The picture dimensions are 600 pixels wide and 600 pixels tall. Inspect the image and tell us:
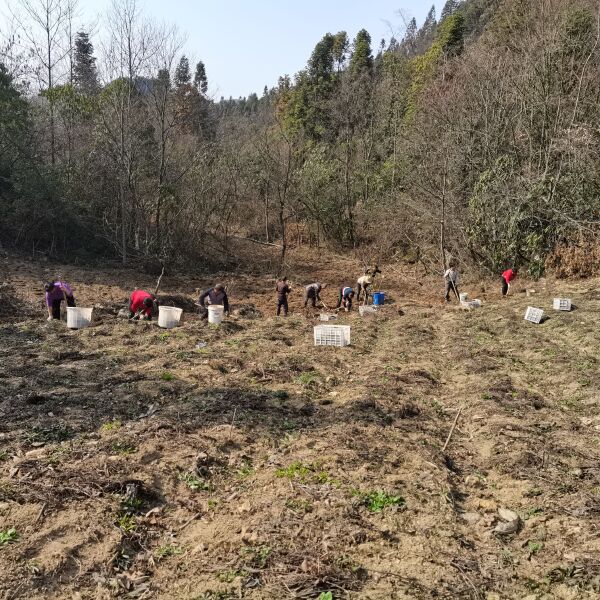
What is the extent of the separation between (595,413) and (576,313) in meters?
4.63

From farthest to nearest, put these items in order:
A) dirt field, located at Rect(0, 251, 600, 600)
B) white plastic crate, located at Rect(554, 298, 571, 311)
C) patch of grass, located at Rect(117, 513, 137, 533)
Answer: white plastic crate, located at Rect(554, 298, 571, 311) → patch of grass, located at Rect(117, 513, 137, 533) → dirt field, located at Rect(0, 251, 600, 600)

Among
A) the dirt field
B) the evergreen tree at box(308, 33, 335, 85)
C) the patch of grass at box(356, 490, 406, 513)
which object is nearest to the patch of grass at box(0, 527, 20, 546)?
the dirt field

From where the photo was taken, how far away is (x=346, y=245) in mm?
22781

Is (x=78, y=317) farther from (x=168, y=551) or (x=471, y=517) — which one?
(x=471, y=517)

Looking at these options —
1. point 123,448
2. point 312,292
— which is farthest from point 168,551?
point 312,292

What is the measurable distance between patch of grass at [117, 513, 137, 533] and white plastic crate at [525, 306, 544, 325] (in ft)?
27.8

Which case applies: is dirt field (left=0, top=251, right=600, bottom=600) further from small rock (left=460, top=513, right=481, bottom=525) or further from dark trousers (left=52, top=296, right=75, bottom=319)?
dark trousers (left=52, top=296, right=75, bottom=319)

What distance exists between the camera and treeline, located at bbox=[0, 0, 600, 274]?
13656 mm

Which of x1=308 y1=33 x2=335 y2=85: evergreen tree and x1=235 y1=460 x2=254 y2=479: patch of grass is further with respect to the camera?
x1=308 y1=33 x2=335 y2=85: evergreen tree

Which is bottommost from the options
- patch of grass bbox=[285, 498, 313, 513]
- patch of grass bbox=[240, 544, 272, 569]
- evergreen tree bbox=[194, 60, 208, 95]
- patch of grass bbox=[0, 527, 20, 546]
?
patch of grass bbox=[240, 544, 272, 569]

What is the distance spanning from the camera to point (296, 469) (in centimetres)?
440

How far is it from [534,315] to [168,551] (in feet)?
27.9

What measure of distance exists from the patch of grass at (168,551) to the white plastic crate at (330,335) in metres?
5.42

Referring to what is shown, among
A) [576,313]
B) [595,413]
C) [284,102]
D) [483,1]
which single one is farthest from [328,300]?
[483,1]
